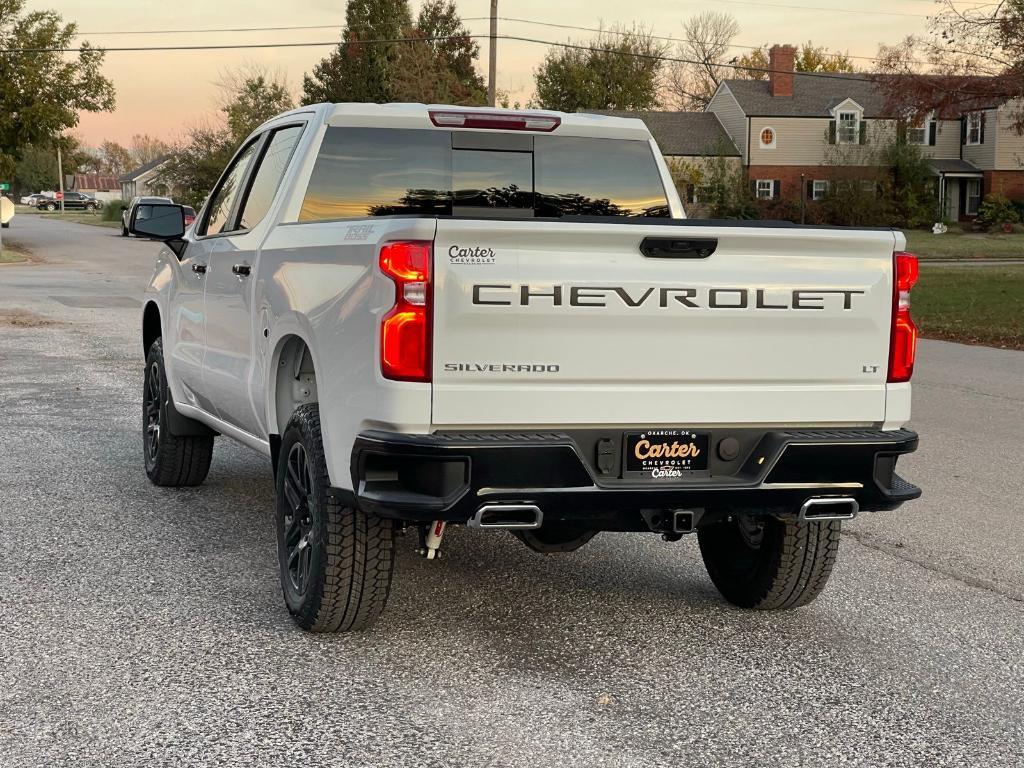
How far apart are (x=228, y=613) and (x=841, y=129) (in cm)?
6233

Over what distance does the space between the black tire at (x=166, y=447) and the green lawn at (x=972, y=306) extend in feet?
41.3

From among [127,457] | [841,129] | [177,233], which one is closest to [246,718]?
[177,233]

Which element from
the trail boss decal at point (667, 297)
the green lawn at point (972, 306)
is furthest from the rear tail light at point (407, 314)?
the green lawn at point (972, 306)

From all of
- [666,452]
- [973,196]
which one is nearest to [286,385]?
[666,452]

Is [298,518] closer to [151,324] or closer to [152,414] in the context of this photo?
[152,414]

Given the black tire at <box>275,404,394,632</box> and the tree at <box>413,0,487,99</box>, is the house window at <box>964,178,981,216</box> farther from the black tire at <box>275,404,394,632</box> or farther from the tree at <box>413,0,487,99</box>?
the black tire at <box>275,404,394,632</box>

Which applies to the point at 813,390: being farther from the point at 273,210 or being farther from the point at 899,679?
the point at 273,210

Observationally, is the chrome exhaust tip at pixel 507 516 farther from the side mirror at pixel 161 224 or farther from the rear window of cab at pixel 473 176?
the side mirror at pixel 161 224

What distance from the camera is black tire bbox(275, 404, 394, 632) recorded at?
4879mm

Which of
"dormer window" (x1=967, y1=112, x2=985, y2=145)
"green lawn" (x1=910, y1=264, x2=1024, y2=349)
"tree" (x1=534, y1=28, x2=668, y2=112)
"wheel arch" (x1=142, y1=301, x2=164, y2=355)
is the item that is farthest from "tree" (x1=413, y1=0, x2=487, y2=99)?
"wheel arch" (x1=142, y1=301, x2=164, y2=355)

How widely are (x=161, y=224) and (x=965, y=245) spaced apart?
44233mm

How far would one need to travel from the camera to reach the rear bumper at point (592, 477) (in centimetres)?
441

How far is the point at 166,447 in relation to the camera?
25.8 feet

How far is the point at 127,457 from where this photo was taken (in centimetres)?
902
